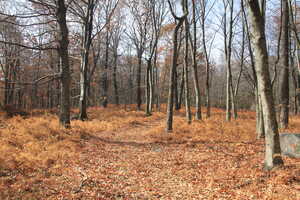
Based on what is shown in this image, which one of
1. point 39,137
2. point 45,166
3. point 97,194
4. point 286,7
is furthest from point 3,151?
point 286,7

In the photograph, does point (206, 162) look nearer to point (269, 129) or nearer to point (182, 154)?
point (182, 154)

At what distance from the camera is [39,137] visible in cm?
784

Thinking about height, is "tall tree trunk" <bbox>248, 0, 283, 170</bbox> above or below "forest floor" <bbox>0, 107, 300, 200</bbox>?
above

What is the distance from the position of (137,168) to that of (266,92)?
3868 mm

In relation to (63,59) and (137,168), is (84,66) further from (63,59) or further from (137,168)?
(137,168)

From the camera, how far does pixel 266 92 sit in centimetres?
454

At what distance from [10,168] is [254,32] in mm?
6964

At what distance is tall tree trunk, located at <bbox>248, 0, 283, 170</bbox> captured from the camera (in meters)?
4.49

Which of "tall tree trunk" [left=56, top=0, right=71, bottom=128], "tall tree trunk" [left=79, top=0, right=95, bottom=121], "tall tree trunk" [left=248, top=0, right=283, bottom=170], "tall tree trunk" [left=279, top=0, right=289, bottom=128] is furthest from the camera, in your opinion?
"tall tree trunk" [left=79, top=0, right=95, bottom=121]

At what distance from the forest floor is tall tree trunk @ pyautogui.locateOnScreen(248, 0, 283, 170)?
1.14 feet

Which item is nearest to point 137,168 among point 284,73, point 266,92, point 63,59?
point 266,92

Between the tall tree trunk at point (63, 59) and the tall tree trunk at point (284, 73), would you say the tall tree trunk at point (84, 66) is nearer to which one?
the tall tree trunk at point (63, 59)

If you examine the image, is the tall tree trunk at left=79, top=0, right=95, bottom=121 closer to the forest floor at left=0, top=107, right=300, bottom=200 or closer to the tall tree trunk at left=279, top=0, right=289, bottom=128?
the forest floor at left=0, top=107, right=300, bottom=200

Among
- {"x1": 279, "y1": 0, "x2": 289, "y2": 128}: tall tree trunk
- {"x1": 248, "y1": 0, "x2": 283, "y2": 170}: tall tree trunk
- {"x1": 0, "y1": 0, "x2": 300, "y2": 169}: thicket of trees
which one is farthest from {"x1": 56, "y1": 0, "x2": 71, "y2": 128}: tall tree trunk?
{"x1": 279, "y1": 0, "x2": 289, "y2": 128}: tall tree trunk
